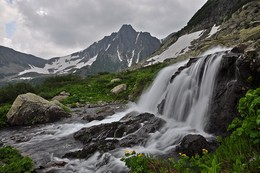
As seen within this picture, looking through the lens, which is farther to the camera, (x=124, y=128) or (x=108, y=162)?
(x=124, y=128)

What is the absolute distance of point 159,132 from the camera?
416 inches

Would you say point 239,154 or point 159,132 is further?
point 159,132

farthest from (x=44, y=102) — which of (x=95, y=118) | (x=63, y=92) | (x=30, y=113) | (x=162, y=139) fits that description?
(x=63, y=92)

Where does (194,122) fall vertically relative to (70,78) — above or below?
below

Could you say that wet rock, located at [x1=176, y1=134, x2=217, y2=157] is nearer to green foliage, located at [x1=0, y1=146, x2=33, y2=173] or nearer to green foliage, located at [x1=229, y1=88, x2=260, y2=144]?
green foliage, located at [x1=229, y1=88, x2=260, y2=144]

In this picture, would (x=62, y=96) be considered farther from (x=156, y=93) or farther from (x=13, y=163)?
(x=13, y=163)

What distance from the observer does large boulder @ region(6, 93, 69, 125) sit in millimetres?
17328

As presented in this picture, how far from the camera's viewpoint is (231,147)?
5.01 meters

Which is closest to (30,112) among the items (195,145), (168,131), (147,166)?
(168,131)

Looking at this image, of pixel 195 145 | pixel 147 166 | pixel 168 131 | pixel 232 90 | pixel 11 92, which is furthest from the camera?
pixel 11 92

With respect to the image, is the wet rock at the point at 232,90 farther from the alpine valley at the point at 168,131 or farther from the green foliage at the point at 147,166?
the green foliage at the point at 147,166

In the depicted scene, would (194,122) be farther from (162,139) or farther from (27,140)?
(27,140)

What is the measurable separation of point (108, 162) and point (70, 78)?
43.5 meters

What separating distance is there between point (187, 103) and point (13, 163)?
26.8ft
